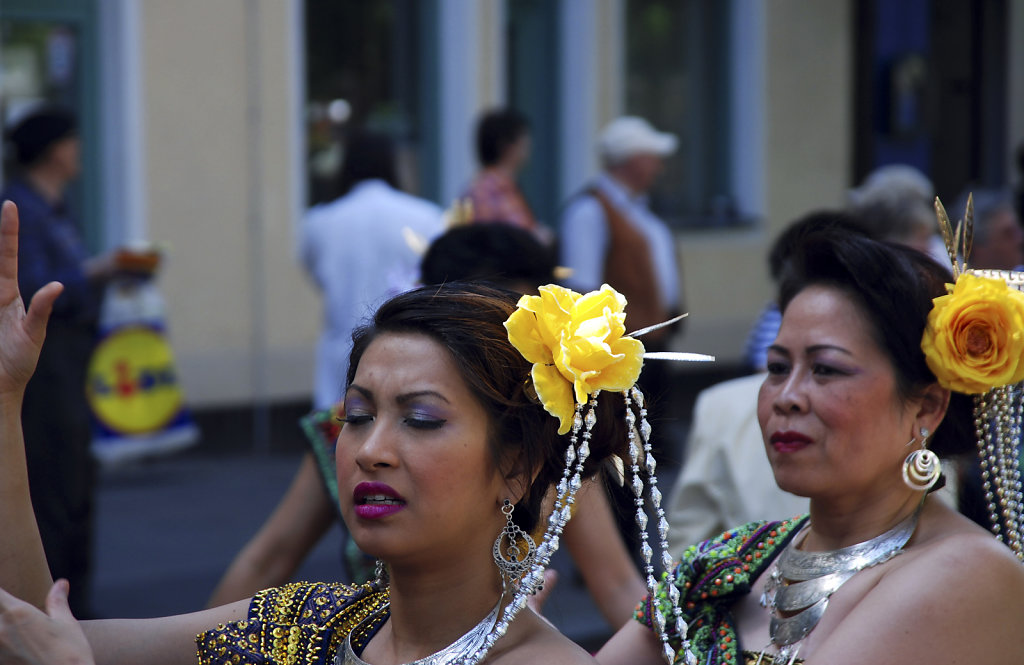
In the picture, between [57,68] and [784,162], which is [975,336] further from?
[784,162]

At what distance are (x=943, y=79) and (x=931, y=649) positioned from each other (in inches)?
460

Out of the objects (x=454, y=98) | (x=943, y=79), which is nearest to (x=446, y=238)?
(x=454, y=98)

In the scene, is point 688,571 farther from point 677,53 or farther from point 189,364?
point 677,53

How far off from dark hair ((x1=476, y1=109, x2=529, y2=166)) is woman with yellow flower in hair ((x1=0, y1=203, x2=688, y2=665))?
4948 mm

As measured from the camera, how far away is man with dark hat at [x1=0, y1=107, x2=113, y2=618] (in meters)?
4.80

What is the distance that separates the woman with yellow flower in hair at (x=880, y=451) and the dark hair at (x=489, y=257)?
3.08 ft

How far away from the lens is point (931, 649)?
2.17 meters

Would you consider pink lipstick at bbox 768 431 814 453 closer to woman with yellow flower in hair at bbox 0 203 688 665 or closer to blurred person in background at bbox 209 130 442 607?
woman with yellow flower in hair at bbox 0 203 688 665

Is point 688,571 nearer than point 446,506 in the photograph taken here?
No

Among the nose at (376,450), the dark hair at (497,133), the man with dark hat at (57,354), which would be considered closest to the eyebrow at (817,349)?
the nose at (376,450)

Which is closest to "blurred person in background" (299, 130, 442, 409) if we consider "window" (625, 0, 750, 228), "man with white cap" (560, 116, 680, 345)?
"man with white cap" (560, 116, 680, 345)

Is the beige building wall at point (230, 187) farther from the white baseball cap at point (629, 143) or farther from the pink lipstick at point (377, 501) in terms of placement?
the pink lipstick at point (377, 501)

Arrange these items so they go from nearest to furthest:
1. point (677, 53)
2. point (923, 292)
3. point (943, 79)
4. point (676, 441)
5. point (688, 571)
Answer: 1. point (923, 292)
2. point (688, 571)
3. point (676, 441)
4. point (677, 53)
5. point (943, 79)

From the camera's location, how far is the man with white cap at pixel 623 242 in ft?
21.2
